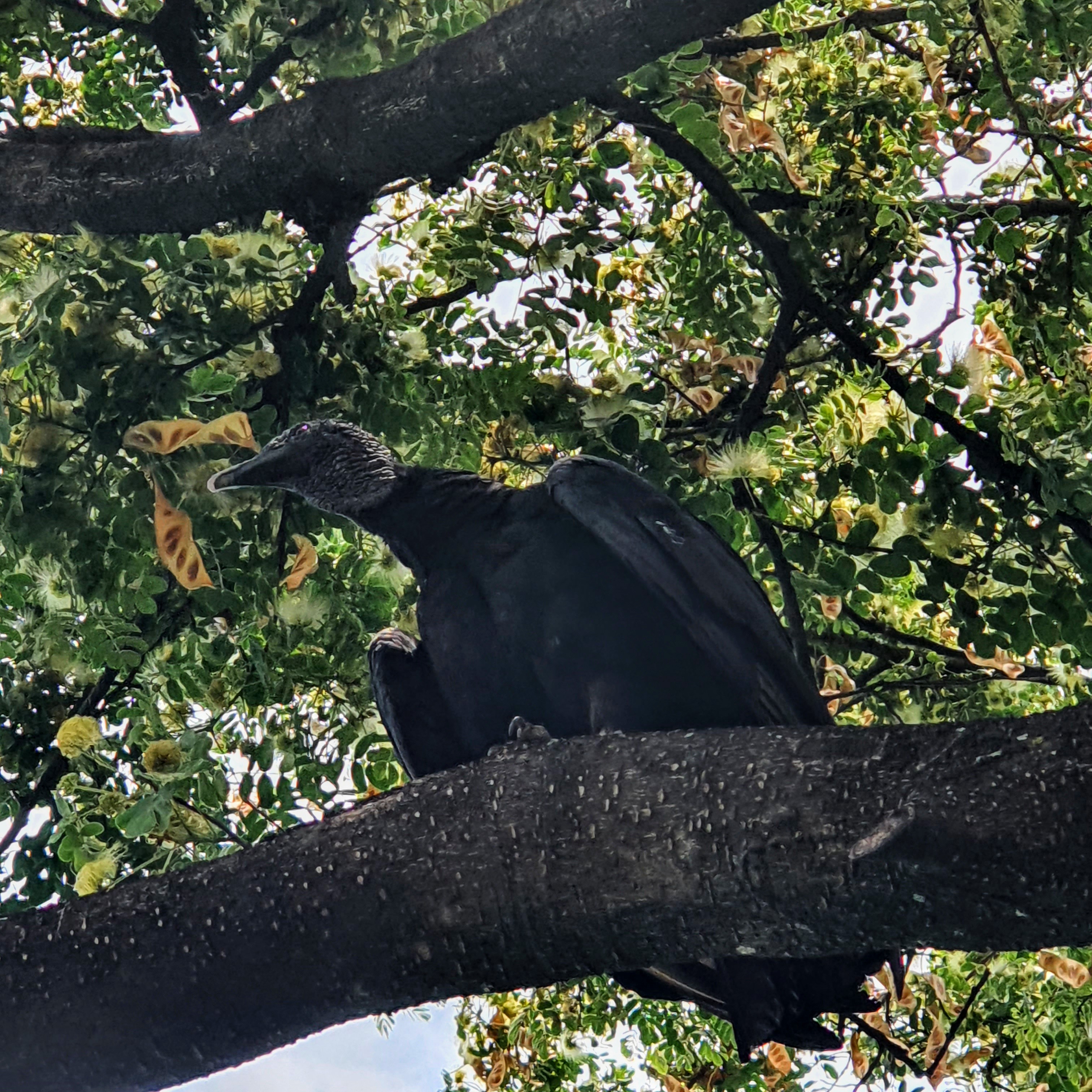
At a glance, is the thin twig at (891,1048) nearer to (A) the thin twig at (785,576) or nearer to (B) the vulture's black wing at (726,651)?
(A) the thin twig at (785,576)

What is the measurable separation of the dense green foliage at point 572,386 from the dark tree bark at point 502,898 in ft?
2.81

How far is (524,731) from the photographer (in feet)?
9.47

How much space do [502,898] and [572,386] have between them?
1.87 metres

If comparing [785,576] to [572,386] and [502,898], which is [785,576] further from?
[502,898]

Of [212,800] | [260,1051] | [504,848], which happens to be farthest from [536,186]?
Result: [260,1051]

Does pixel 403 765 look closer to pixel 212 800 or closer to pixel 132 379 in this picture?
pixel 212 800

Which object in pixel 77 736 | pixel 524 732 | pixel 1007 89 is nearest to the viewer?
pixel 524 732

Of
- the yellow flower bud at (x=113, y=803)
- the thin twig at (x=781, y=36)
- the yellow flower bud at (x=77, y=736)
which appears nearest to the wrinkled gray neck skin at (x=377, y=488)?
the yellow flower bud at (x=77, y=736)

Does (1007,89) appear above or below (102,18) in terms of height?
below

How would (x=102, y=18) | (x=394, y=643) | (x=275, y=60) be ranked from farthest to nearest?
(x=102, y=18) < (x=275, y=60) < (x=394, y=643)

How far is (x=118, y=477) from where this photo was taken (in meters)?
3.63

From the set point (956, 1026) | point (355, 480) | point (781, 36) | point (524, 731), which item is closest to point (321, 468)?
point (355, 480)

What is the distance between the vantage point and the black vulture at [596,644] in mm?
2826

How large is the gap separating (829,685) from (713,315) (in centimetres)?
137
